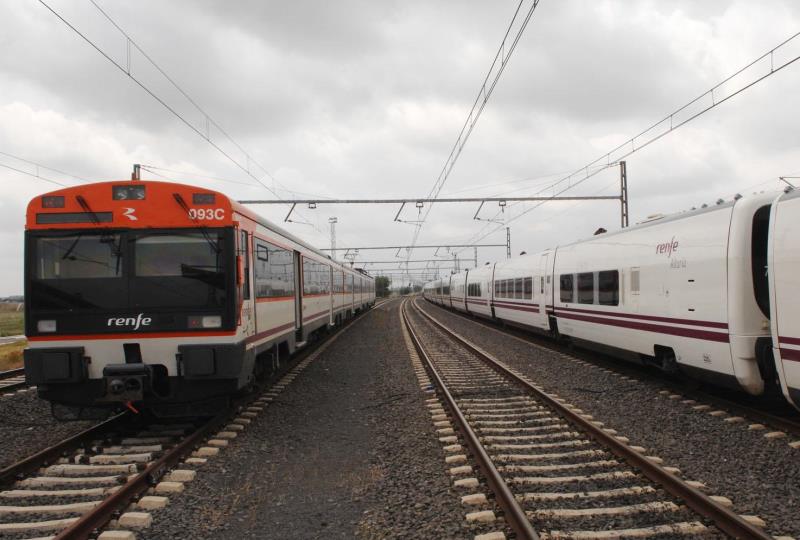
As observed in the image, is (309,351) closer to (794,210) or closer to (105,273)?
(105,273)

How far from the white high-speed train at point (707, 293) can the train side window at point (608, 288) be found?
0.02m

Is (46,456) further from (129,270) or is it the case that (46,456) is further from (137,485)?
(129,270)

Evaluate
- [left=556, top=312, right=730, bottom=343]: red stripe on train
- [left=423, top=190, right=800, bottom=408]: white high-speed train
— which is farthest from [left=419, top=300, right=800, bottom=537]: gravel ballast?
[left=556, top=312, right=730, bottom=343]: red stripe on train

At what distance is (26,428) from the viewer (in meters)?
6.70

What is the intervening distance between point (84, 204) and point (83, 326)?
4.65 ft

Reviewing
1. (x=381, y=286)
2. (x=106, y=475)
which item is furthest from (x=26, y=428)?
(x=381, y=286)

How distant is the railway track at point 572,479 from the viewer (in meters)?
3.72

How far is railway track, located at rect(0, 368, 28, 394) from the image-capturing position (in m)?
8.78

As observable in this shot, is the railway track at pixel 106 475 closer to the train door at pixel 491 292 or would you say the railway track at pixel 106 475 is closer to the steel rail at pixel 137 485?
the steel rail at pixel 137 485

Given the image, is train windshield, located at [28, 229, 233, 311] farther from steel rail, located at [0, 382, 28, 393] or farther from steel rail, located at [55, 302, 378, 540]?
steel rail, located at [0, 382, 28, 393]

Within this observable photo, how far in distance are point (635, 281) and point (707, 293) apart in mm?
2171

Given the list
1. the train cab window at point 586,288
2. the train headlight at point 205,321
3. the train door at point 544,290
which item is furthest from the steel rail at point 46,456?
the train door at point 544,290

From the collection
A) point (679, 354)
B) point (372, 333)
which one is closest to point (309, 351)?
point (372, 333)

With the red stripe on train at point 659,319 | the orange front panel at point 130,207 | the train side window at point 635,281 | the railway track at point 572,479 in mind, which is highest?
the orange front panel at point 130,207
